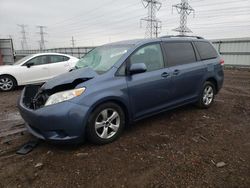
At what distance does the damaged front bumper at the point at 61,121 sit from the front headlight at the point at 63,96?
2.8 inches

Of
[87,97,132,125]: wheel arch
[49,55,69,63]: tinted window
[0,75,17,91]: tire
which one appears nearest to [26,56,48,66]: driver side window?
[49,55,69,63]: tinted window

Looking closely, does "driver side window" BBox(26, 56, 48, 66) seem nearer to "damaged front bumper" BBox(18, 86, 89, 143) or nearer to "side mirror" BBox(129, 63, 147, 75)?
"damaged front bumper" BBox(18, 86, 89, 143)

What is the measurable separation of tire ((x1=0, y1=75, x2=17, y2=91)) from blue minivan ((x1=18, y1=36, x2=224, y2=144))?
15.3 ft

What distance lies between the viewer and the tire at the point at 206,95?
5.10 meters

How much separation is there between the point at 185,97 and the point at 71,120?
263cm

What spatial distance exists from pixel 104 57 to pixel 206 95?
8.87 feet

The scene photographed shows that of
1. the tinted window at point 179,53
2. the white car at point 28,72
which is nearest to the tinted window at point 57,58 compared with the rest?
the white car at point 28,72

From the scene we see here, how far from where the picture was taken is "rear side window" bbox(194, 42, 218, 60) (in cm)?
509

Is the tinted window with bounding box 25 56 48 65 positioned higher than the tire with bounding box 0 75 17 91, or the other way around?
the tinted window with bounding box 25 56 48 65

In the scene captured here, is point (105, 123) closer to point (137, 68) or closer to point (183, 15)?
point (137, 68)

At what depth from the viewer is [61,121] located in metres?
3.06

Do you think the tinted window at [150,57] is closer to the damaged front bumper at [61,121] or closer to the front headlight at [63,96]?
the front headlight at [63,96]

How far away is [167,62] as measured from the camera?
14.0ft

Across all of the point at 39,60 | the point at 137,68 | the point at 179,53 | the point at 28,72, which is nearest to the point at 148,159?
the point at 137,68
